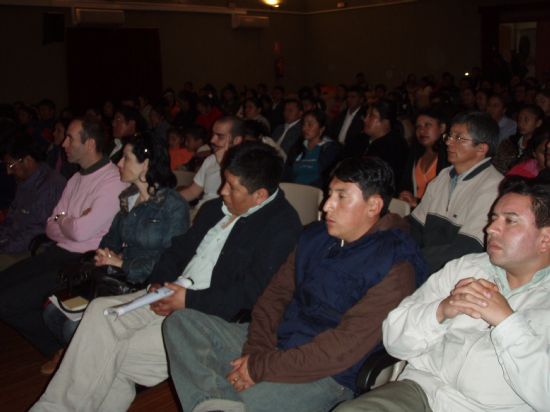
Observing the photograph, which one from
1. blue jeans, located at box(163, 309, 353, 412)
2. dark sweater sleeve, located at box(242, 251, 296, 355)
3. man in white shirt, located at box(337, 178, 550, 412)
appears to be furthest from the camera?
dark sweater sleeve, located at box(242, 251, 296, 355)

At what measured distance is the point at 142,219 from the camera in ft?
9.09

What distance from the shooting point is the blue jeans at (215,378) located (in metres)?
1.86

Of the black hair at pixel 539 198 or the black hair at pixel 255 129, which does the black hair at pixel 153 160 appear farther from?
the black hair at pixel 539 198

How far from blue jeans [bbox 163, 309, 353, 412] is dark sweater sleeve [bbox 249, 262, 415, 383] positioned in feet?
0.19

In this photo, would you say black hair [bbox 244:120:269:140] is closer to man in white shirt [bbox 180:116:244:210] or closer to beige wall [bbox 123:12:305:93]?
man in white shirt [bbox 180:116:244:210]

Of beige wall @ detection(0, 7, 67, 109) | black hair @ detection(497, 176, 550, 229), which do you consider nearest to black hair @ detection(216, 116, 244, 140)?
black hair @ detection(497, 176, 550, 229)

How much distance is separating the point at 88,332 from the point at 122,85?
1073 centimetres

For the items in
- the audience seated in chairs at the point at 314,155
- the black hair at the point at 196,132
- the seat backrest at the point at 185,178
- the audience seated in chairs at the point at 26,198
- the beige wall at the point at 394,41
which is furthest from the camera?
the beige wall at the point at 394,41

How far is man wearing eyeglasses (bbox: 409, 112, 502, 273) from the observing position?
2529 mm

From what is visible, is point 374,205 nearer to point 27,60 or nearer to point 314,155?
point 314,155

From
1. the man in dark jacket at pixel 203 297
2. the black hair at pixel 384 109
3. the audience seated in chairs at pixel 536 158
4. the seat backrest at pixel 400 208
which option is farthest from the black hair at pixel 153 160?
the black hair at pixel 384 109

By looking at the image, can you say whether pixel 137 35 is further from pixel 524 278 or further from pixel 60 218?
pixel 524 278

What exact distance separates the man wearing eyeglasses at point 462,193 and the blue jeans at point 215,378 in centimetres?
87

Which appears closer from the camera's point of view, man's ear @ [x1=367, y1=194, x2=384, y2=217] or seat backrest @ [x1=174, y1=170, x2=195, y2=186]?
man's ear @ [x1=367, y1=194, x2=384, y2=217]
